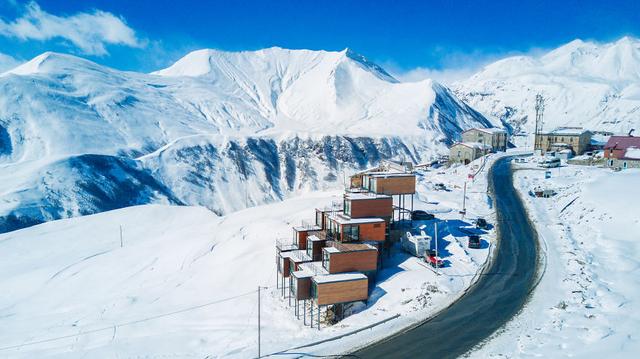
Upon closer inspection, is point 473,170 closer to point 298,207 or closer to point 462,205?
point 462,205

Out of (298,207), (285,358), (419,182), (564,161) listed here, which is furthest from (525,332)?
(564,161)

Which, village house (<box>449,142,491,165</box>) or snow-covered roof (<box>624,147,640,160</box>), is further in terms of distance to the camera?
village house (<box>449,142,491,165</box>)

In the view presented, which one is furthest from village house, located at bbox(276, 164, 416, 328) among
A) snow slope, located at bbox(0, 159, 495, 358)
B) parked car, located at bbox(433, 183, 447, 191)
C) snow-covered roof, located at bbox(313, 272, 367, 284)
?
parked car, located at bbox(433, 183, 447, 191)

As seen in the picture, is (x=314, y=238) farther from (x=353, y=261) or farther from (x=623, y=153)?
(x=623, y=153)

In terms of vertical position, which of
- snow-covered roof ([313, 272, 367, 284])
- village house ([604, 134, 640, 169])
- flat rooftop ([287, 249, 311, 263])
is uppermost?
village house ([604, 134, 640, 169])

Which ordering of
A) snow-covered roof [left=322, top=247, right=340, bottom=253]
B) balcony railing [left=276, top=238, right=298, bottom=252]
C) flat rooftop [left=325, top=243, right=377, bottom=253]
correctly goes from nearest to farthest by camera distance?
snow-covered roof [left=322, top=247, right=340, bottom=253]
flat rooftop [left=325, top=243, right=377, bottom=253]
balcony railing [left=276, top=238, right=298, bottom=252]

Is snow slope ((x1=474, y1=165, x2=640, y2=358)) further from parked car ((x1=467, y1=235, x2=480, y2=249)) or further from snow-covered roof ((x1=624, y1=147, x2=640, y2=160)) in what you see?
snow-covered roof ((x1=624, y1=147, x2=640, y2=160))

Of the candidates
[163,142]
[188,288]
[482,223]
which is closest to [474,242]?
[482,223]
